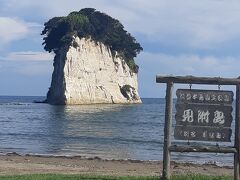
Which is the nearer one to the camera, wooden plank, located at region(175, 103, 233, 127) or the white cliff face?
wooden plank, located at region(175, 103, 233, 127)

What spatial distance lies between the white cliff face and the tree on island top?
185 centimetres

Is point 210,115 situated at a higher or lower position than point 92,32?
lower

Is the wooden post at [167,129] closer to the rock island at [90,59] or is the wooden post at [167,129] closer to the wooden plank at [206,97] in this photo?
the wooden plank at [206,97]

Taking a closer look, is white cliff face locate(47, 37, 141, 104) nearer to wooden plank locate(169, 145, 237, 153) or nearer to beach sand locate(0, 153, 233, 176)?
beach sand locate(0, 153, 233, 176)

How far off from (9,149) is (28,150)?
1025mm

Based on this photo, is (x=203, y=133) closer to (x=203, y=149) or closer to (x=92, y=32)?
(x=203, y=149)

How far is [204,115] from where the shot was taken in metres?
11.0

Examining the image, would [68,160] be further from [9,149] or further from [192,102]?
[192,102]

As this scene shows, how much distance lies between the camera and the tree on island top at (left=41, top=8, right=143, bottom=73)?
331ft

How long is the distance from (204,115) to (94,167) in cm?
776

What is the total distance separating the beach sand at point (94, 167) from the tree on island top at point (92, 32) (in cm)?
7740

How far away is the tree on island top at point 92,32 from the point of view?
101000mm

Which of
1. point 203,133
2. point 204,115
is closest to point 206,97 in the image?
point 204,115

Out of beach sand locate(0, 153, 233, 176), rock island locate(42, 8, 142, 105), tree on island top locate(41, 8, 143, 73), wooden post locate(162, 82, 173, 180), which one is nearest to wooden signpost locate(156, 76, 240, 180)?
wooden post locate(162, 82, 173, 180)
